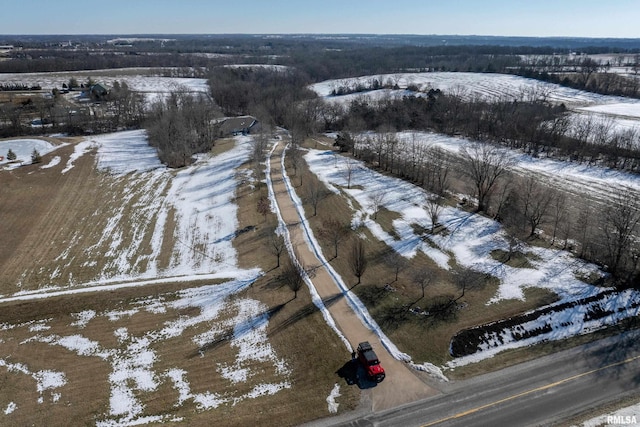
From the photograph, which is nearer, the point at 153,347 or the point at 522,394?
the point at 522,394

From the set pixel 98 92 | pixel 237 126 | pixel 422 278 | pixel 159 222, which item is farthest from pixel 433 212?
pixel 98 92

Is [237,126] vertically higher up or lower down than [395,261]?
higher up

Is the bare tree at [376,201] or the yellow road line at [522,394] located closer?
the yellow road line at [522,394]

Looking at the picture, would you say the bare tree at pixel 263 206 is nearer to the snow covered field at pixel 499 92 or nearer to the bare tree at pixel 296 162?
the bare tree at pixel 296 162

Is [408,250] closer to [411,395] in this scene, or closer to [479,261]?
[479,261]

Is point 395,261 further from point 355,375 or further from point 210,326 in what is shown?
point 210,326

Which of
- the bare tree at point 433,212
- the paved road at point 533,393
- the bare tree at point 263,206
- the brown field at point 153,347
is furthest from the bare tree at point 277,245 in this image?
the paved road at point 533,393

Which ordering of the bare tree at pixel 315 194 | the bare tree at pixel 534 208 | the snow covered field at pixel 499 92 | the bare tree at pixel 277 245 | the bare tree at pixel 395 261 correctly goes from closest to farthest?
the bare tree at pixel 395 261, the bare tree at pixel 277 245, the bare tree at pixel 534 208, the bare tree at pixel 315 194, the snow covered field at pixel 499 92
